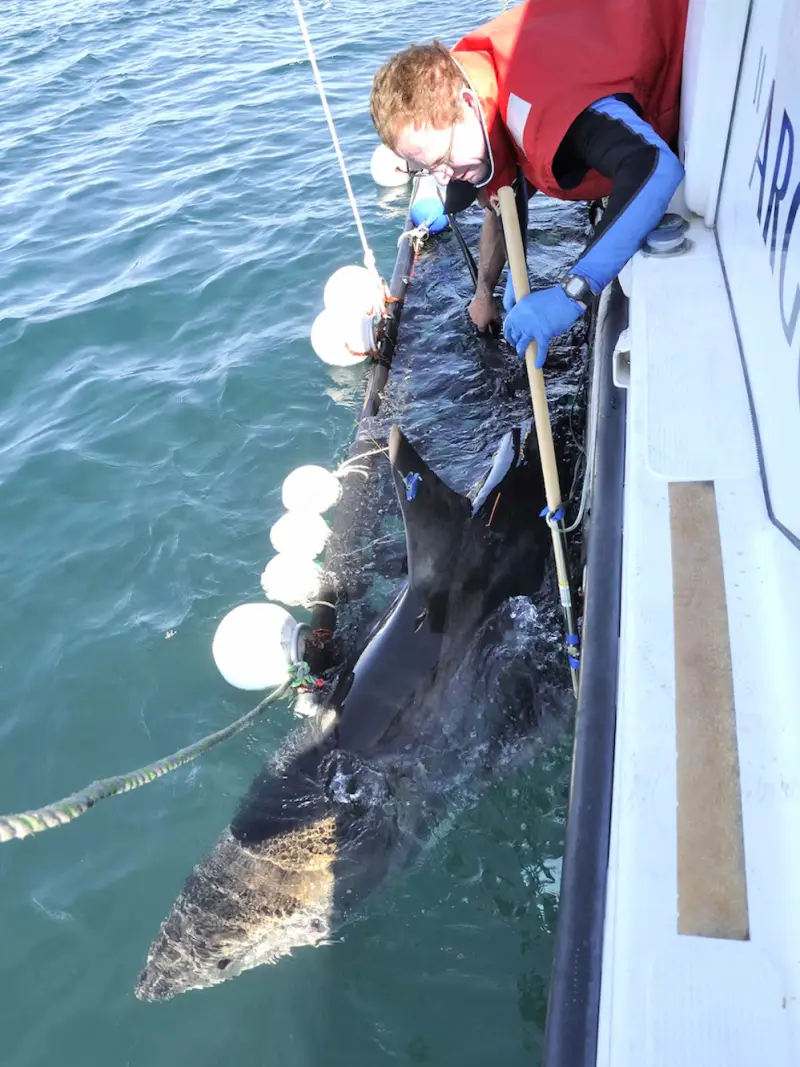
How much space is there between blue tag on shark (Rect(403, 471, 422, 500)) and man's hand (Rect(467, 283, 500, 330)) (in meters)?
2.65

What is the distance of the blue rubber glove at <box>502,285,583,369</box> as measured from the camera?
111 inches

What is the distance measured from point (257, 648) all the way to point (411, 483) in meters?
1.15

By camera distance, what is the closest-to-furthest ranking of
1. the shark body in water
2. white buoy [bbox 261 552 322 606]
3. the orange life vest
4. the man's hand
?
the orange life vest, the shark body in water, white buoy [bbox 261 552 322 606], the man's hand

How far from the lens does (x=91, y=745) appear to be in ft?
12.8

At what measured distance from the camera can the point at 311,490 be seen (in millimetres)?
4719

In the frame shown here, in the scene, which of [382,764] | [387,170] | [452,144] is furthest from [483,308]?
[387,170]

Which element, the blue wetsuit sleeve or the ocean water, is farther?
the ocean water

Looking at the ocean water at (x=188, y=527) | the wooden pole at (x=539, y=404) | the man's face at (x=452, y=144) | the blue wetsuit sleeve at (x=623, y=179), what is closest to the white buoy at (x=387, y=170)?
the ocean water at (x=188, y=527)

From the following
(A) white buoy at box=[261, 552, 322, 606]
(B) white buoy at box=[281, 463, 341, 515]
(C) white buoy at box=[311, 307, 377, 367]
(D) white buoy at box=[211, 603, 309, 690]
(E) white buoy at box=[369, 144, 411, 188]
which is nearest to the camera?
(D) white buoy at box=[211, 603, 309, 690]

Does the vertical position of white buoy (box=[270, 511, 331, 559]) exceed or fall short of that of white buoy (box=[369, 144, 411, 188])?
it falls short

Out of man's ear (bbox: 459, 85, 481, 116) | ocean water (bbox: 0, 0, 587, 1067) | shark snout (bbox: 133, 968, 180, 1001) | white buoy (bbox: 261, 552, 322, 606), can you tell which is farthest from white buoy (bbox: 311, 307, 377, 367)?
shark snout (bbox: 133, 968, 180, 1001)

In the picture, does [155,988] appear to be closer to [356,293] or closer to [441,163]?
[441,163]

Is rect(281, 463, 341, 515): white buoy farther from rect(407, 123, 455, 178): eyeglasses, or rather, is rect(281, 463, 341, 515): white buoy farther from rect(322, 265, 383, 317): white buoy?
rect(407, 123, 455, 178): eyeglasses

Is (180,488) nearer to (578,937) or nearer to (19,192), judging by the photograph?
(578,937)
